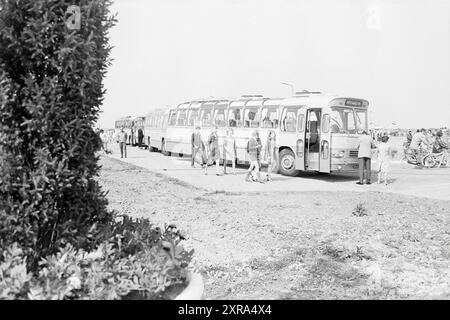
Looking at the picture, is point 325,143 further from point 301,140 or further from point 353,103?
point 353,103

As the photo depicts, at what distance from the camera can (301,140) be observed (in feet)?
59.3

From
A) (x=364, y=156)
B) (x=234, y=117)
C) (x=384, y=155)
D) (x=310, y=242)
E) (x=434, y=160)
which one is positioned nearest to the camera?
(x=310, y=242)

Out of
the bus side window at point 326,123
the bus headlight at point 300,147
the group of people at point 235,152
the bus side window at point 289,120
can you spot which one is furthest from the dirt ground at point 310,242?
the bus side window at point 289,120

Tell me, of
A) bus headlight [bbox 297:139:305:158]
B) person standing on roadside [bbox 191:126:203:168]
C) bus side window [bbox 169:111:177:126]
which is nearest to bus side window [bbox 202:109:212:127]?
person standing on roadside [bbox 191:126:203:168]

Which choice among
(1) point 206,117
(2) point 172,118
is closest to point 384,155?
(1) point 206,117

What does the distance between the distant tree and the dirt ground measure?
210 centimetres

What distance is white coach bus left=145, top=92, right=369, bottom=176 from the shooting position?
1711 cm

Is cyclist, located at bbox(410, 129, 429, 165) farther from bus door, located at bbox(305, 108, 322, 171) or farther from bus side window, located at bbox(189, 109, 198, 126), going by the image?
bus side window, located at bbox(189, 109, 198, 126)

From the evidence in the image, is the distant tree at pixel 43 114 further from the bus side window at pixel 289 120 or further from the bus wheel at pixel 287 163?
the bus side window at pixel 289 120

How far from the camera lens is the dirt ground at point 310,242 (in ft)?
18.2

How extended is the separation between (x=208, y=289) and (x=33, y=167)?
8.99 ft

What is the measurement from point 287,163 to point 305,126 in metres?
1.60

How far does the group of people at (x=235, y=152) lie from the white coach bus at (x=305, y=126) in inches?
27.8
